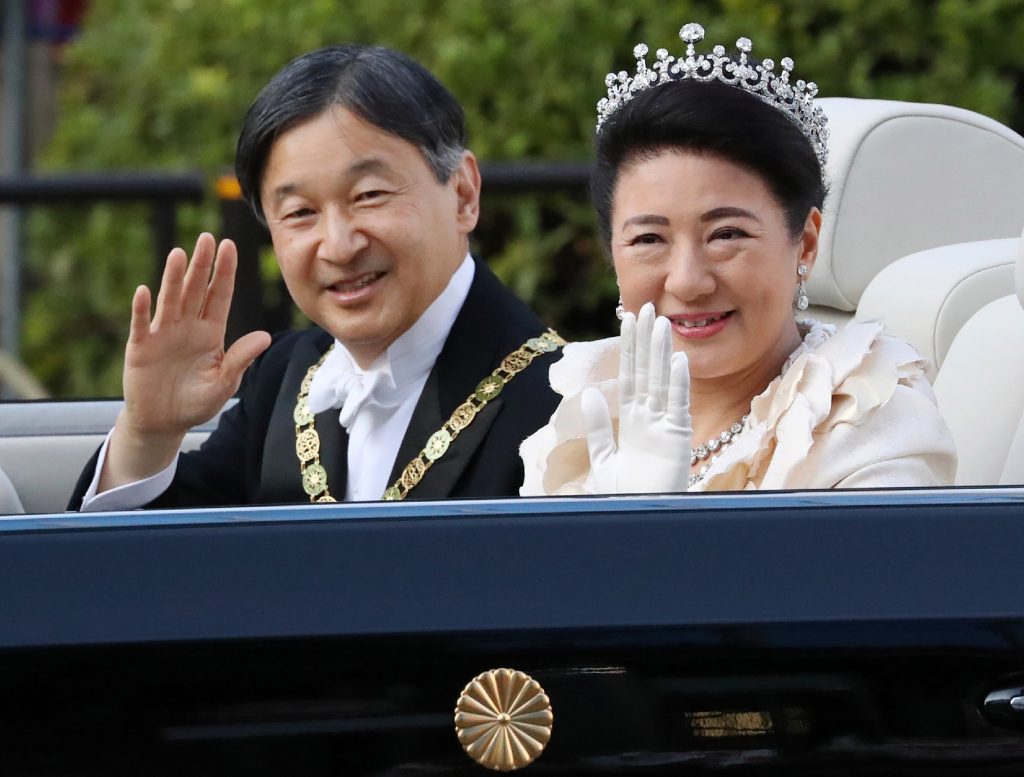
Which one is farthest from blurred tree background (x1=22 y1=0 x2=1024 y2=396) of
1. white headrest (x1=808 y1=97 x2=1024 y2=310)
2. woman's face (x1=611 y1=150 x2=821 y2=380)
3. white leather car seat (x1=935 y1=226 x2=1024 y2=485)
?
woman's face (x1=611 y1=150 x2=821 y2=380)

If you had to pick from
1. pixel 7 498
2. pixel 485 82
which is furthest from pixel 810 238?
pixel 485 82

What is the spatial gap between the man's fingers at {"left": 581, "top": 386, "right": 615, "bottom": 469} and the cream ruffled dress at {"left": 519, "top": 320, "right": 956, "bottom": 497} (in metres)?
0.08

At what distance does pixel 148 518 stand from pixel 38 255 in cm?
544

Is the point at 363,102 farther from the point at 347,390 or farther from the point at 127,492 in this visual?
the point at 127,492

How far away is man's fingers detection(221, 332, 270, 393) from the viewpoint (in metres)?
2.34

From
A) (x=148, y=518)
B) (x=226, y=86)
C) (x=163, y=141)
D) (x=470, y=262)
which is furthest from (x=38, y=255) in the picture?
(x=148, y=518)

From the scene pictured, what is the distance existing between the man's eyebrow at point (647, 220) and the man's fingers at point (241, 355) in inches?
18.7

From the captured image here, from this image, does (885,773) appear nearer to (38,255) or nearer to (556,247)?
(556,247)

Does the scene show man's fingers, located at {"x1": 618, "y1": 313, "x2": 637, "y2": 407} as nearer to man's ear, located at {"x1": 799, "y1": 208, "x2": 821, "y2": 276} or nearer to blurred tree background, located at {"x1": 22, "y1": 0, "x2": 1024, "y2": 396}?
man's ear, located at {"x1": 799, "y1": 208, "x2": 821, "y2": 276}

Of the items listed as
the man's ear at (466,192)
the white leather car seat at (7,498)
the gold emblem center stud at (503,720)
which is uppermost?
the man's ear at (466,192)

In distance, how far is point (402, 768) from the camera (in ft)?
4.99

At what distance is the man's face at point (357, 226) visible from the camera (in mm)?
2543

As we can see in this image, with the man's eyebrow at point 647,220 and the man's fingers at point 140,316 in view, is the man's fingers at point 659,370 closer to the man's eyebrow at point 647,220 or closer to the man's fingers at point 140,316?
the man's eyebrow at point 647,220

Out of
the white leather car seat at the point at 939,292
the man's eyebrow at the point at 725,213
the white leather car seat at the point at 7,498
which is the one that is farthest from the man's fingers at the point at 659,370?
the white leather car seat at the point at 7,498
